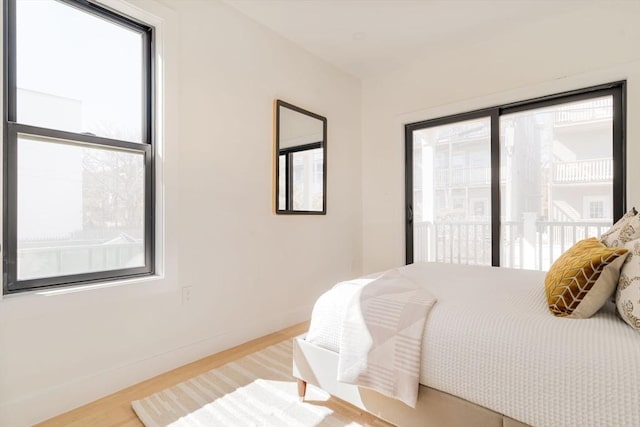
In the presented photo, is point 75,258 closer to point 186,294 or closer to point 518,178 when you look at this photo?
point 186,294

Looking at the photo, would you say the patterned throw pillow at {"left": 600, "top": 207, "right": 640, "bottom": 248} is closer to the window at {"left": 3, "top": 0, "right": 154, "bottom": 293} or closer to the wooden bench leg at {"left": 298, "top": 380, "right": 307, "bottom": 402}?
the wooden bench leg at {"left": 298, "top": 380, "right": 307, "bottom": 402}

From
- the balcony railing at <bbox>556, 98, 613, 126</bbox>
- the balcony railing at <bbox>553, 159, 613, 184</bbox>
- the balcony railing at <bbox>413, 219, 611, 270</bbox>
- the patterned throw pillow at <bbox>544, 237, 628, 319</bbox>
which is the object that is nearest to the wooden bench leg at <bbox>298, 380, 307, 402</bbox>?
the patterned throw pillow at <bbox>544, 237, 628, 319</bbox>

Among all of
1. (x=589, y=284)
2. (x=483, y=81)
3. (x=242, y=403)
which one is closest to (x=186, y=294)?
(x=242, y=403)

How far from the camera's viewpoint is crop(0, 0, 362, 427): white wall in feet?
5.48

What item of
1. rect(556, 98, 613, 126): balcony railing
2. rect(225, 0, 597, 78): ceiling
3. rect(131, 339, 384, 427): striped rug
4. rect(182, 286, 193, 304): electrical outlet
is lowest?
rect(131, 339, 384, 427): striped rug

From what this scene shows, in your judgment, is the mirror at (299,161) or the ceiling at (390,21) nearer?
the ceiling at (390,21)

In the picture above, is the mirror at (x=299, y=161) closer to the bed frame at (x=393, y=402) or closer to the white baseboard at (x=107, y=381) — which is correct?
the white baseboard at (x=107, y=381)

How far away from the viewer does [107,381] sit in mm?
1868

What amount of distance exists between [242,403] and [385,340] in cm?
94

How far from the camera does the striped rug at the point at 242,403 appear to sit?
159cm

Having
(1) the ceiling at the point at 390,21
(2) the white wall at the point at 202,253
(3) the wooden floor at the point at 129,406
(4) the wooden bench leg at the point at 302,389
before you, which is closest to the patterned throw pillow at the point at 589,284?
(3) the wooden floor at the point at 129,406

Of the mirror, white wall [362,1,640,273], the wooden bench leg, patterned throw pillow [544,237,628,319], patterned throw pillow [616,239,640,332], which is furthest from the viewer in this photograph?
the mirror

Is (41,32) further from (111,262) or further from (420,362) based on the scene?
(420,362)

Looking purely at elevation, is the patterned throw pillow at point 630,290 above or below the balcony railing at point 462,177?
below
